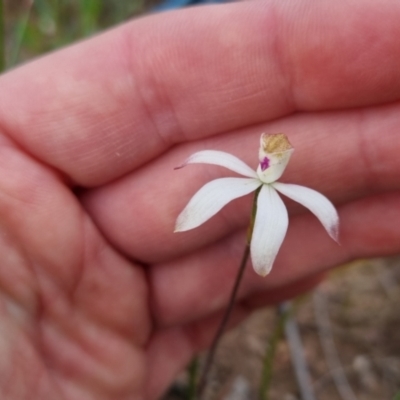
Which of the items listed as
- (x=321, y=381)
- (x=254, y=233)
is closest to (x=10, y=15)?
(x=321, y=381)

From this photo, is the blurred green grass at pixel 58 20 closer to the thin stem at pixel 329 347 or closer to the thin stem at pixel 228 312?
the thin stem at pixel 228 312

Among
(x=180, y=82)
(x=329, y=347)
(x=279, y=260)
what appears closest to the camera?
(x=180, y=82)

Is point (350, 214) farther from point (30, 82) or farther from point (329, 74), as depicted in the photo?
point (30, 82)

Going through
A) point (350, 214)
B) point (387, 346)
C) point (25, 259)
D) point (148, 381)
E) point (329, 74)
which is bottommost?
point (387, 346)

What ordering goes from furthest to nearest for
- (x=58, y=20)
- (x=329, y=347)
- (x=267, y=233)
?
(x=58, y=20)
(x=329, y=347)
(x=267, y=233)

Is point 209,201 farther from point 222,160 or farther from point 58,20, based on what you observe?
point 58,20

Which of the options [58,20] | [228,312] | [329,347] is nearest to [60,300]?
[228,312]
